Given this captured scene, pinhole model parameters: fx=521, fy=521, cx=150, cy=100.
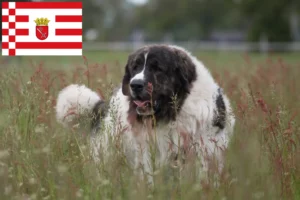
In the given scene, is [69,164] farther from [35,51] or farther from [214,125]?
[35,51]

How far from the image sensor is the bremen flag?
24.2 feet

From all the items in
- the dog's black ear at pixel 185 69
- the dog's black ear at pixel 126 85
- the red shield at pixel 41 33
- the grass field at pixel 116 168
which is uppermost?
the red shield at pixel 41 33

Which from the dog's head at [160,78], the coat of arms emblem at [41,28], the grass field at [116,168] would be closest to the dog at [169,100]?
the dog's head at [160,78]

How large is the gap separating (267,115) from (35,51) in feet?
16.0

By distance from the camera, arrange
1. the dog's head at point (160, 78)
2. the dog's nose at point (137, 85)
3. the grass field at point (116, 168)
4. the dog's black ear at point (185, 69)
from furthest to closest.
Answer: the dog's black ear at point (185, 69)
the dog's head at point (160, 78)
the dog's nose at point (137, 85)
the grass field at point (116, 168)

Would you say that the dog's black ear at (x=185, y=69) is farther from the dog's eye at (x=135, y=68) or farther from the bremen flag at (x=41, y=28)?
the bremen flag at (x=41, y=28)

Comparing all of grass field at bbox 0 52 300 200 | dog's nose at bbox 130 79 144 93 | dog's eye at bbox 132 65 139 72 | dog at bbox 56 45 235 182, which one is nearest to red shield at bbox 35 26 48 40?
dog at bbox 56 45 235 182

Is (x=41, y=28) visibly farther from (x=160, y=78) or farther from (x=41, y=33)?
(x=160, y=78)

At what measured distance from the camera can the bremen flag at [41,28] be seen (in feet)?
24.2

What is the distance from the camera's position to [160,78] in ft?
14.9

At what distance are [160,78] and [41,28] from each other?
3630 mm

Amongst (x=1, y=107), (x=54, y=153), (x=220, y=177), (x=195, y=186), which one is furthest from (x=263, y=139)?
(x=1, y=107)

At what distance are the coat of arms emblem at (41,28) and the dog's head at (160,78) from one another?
3.10 metres

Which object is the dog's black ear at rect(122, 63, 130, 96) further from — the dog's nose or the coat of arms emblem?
the coat of arms emblem
